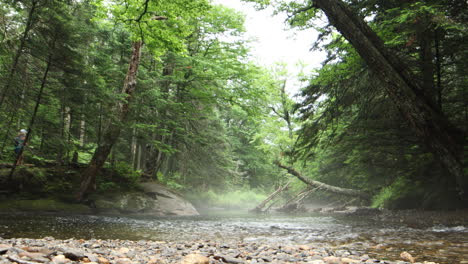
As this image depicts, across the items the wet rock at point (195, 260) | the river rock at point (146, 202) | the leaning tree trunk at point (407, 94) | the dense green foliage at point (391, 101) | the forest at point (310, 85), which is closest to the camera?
the wet rock at point (195, 260)

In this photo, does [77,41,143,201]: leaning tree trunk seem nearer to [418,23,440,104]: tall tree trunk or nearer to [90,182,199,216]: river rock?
[90,182,199,216]: river rock

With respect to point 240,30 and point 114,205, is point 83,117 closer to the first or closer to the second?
point 114,205

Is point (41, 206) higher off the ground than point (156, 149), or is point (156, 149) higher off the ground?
point (156, 149)

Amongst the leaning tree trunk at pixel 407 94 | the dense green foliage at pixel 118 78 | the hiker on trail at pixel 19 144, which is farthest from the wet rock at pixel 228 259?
the hiker on trail at pixel 19 144

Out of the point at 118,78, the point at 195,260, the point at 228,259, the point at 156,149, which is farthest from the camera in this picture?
the point at 156,149

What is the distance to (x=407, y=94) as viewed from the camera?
6848 mm

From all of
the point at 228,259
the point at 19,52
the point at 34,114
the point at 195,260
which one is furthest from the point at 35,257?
the point at 19,52

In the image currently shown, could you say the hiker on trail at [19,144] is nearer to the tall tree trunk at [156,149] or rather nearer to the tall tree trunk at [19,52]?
the tall tree trunk at [19,52]

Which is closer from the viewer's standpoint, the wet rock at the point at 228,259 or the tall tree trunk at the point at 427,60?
the wet rock at the point at 228,259

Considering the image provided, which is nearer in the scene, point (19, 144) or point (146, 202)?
point (19, 144)

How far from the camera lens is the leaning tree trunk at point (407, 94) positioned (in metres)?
6.83

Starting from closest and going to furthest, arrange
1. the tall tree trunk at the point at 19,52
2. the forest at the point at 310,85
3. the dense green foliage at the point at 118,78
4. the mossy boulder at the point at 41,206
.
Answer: the forest at the point at 310,85 < the tall tree trunk at the point at 19,52 < the dense green foliage at the point at 118,78 < the mossy boulder at the point at 41,206

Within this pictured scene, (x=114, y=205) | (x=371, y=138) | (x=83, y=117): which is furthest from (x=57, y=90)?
(x=371, y=138)

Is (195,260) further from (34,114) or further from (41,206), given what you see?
(41,206)
